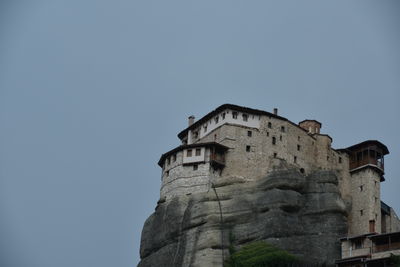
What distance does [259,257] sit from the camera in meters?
72.8

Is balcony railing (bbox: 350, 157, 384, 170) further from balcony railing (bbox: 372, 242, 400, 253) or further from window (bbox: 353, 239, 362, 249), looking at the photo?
balcony railing (bbox: 372, 242, 400, 253)

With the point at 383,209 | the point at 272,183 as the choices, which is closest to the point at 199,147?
the point at 272,183

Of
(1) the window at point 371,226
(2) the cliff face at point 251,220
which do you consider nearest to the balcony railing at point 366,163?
(2) the cliff face at point 251,220

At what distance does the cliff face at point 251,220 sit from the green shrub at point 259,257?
1.04 m

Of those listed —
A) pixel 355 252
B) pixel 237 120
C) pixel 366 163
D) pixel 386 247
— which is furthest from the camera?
pixel 366 163

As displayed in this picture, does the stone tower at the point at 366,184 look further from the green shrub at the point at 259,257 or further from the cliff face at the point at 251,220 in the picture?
the green shrub at the point at 259,257

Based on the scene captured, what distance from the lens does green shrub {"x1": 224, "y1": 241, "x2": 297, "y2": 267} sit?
72.4 metres

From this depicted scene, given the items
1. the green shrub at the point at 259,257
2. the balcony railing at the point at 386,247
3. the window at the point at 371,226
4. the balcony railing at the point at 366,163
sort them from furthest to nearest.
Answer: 1. the balcony railing at the point at 366,163
2. the window at the point at 371,226
3. the green shrub at the point at 259,257
4. the balcony railing at the point at 386,247

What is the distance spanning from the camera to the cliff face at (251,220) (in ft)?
248

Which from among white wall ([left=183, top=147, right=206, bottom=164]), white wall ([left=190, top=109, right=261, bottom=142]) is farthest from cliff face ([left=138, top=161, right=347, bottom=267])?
white wall ([left=190, top=109, right=261, bottom=142])

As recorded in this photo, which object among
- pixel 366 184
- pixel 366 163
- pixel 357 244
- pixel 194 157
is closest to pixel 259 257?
pixel 357 244

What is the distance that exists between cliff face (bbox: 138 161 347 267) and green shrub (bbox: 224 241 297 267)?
3.40 ft

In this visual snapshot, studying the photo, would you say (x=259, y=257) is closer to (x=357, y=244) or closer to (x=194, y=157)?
(x=357, y=244)

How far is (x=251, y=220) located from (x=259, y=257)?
5.68 m
